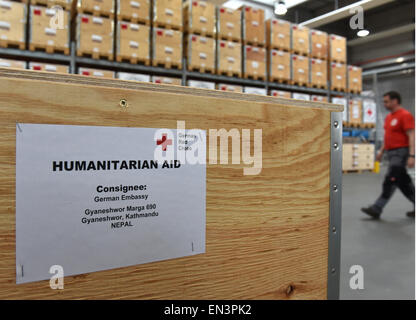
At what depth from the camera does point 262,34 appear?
691 cm

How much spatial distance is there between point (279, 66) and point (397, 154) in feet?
12.6

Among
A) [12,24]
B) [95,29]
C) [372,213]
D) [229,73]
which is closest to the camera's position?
[372,213]

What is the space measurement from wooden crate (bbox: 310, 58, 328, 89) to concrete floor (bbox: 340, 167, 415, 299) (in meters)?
4.16

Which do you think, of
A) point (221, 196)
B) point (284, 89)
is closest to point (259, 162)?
point (221, 196)

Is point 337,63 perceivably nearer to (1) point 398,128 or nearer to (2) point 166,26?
(1) point 398,128


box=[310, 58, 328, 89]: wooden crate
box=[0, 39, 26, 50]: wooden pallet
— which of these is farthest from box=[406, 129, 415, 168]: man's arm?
box=[0, 39, 26, 50]: wooden pallet

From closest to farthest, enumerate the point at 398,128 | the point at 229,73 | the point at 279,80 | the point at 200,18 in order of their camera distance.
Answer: the point at 398,128 → the point at 200,18 → the point at 229,73 → the point at 279,80

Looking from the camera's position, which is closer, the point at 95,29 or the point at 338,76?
the point at 95,29

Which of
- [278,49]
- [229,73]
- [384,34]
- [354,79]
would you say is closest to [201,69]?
[229,73]

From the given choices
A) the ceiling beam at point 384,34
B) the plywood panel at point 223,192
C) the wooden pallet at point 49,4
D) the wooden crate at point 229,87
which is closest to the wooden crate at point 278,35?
the wooden crate at point 229,87

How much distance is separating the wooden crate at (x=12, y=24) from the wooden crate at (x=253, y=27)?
4326mm

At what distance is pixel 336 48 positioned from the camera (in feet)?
27.2
